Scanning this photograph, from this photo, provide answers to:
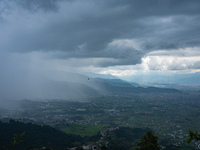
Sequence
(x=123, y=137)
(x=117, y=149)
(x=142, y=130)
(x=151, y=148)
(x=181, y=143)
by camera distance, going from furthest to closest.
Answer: (x=142, y=130) → (x=123, y=137) → (x=181, y=143) → (x=117, y=149) → (x=151, y=148)

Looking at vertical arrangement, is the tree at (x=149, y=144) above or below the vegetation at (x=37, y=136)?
above

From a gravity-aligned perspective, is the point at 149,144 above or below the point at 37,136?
above

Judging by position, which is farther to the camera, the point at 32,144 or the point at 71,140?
the point at 71,140

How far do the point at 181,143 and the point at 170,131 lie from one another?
19.3 m

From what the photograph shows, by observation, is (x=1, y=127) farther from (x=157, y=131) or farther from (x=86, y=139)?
(x=157, y=131)

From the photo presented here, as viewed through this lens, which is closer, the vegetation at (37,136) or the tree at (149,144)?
the tree at (149,144)

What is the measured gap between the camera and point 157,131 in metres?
90.4

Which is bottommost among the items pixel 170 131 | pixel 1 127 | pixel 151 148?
pixel 170 131

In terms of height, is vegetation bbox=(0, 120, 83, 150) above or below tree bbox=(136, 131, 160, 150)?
below

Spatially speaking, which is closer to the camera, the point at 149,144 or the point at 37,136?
the point at 149,144

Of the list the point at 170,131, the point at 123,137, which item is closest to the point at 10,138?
the point at 123,137

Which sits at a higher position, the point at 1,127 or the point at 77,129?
the point at 1,127

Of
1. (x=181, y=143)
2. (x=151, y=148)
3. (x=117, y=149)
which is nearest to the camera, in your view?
(x=151, y=148)

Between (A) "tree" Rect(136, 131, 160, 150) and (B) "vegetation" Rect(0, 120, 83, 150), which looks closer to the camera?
(A) "tree" Rect(136, 131, 160, 150)
